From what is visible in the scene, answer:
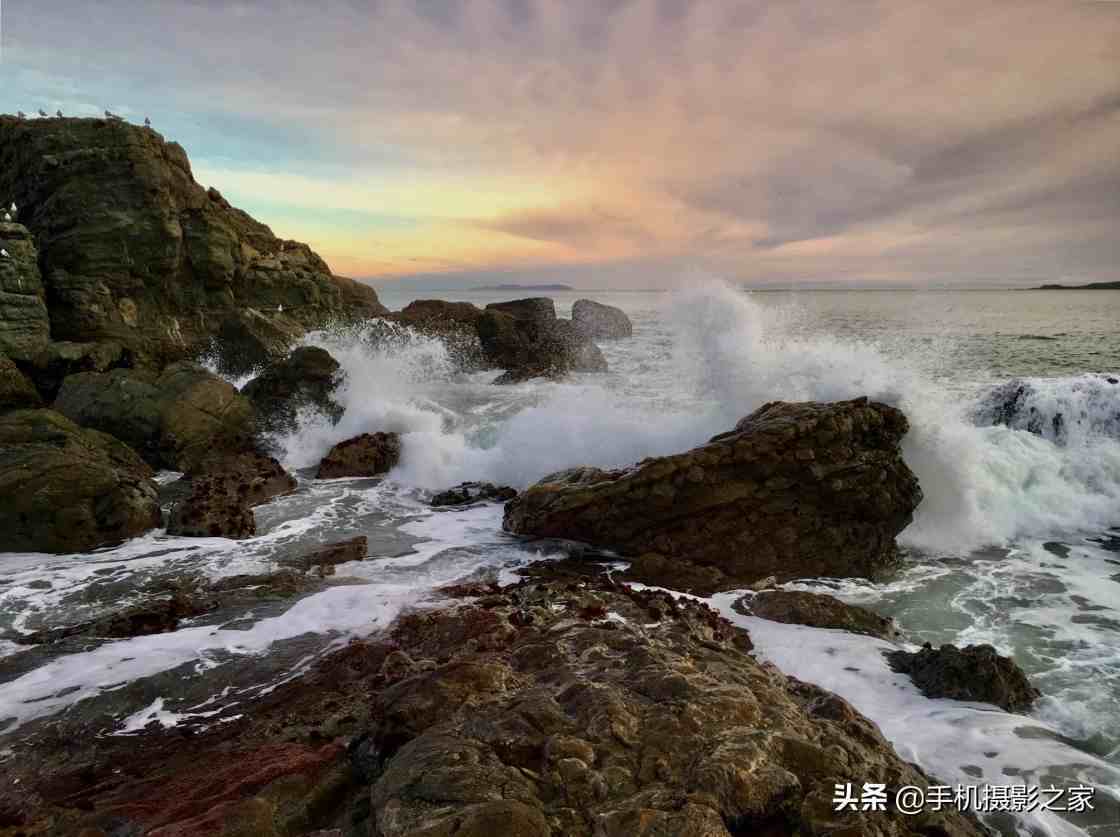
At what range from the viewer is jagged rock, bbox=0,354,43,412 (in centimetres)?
1340

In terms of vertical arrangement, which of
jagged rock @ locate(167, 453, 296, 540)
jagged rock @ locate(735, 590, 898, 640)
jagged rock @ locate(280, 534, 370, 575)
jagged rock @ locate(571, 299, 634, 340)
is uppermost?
jagged rock @ locate(571, 299, 634, 340)

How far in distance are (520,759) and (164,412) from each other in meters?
13.1

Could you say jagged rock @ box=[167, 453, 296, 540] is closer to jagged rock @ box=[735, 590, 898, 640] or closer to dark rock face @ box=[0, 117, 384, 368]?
jagged rock @ box=[735, 590, 898, 640]

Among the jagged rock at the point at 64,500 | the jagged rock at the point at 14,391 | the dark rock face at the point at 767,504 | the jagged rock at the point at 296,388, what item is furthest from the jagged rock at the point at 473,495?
the jagged rock at the point at 14,391

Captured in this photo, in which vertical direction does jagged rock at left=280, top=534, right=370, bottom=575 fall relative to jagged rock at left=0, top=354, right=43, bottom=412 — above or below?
below

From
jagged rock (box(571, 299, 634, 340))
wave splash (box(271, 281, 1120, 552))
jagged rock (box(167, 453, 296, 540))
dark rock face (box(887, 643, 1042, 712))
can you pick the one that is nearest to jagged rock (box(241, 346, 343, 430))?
wave splash (box(271, 281, 1120, 552))

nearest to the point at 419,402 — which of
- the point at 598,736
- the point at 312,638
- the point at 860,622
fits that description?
the point at 312,638

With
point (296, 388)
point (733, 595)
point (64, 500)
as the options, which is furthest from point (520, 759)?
point (296, 388)

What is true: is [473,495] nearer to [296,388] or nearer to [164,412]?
[296,388]

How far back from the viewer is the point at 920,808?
3.15 metres

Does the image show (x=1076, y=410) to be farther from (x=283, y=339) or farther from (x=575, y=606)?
(x=283, y=339)

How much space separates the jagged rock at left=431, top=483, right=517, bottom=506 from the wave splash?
0.73 meters

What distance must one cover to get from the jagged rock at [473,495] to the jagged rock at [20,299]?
12830 millimetres

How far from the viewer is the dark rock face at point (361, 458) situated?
42.8 ft
